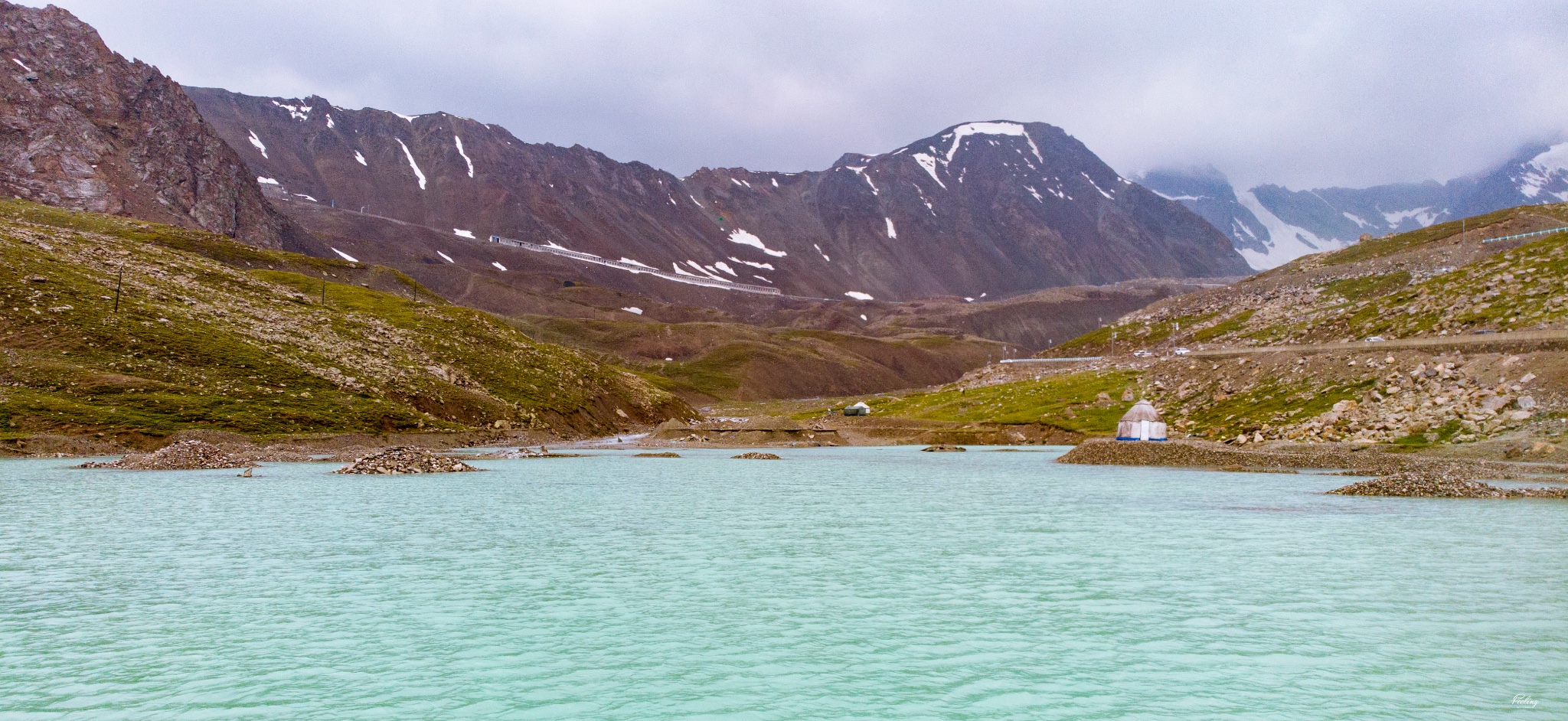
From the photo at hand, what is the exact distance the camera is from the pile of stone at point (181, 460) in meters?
66.2

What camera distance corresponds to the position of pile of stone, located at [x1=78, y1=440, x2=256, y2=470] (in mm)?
66188

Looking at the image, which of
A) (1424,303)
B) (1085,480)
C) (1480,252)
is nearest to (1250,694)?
(1085,480)

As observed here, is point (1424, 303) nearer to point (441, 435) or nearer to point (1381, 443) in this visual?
point (1381, 443)

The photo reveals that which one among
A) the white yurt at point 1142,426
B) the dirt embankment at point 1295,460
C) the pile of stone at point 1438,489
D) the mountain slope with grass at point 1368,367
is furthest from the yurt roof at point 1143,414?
the pile of stone at point 1438,489

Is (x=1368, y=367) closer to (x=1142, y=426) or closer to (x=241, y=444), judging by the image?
(x=1142, y=426)

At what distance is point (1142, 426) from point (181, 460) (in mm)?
83493

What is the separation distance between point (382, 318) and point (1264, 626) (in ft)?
459

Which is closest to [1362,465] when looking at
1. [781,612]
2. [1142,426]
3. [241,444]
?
[1142,426]

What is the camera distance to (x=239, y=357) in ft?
344

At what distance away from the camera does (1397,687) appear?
15.8m

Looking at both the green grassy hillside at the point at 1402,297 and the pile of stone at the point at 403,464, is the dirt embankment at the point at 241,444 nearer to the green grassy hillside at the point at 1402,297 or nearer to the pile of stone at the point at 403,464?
the pile of stone at the point at 403,464

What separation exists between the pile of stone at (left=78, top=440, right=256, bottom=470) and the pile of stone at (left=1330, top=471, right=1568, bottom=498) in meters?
72.5

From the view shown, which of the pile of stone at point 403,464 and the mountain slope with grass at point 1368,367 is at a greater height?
the mountain slope with grass at point 1368,367

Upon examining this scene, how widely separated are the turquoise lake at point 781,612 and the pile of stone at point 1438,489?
3598 millimetres
